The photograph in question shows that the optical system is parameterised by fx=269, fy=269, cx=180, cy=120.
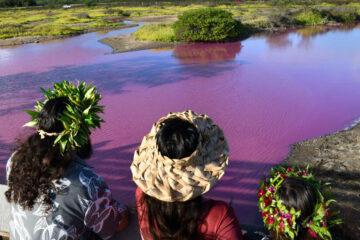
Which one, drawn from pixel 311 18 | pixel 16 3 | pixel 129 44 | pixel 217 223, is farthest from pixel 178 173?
pixel 16 3

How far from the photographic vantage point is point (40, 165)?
140cm

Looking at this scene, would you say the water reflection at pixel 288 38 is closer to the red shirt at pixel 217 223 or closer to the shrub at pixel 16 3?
the red shirt at pixel 217 223

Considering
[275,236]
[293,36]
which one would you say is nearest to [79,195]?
[275,236]

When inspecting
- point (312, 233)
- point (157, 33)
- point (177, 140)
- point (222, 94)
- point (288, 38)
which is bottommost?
point (222, 94)

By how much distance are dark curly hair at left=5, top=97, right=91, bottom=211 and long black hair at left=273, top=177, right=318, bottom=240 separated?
3.75ft

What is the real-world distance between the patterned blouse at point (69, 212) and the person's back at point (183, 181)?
1.29ft

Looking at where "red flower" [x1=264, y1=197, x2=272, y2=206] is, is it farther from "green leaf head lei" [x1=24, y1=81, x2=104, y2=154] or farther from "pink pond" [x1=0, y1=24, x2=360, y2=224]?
"pink pond" [x1=0, y1=24, x2=360, y2=224]

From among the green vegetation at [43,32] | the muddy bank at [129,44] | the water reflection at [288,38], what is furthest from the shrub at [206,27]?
the green vegetation at [43,32]

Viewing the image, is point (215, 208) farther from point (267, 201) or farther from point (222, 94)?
point (222, 94)

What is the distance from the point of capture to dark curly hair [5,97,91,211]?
1.37 meters

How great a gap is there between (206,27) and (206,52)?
2.39m

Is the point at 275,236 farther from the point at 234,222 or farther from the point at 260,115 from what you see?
the point at 260,115

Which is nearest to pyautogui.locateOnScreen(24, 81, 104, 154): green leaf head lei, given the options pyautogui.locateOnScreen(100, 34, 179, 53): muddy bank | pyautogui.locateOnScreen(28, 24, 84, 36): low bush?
pyautogui.locateOnScreen(100, 34, 179, 53): muddy bank

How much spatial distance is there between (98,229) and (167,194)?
0.72 m
